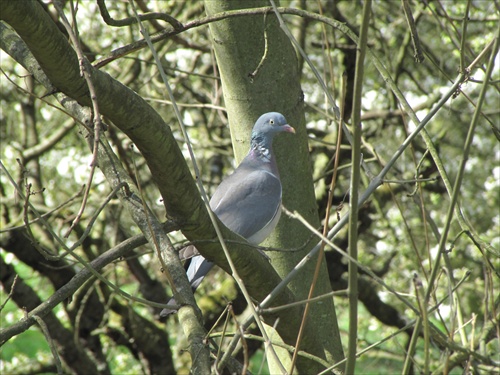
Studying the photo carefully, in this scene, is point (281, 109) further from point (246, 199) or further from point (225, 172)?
point (225, 172)

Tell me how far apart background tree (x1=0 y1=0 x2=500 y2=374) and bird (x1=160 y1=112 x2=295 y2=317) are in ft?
0.28

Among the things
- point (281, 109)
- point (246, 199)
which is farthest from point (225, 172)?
point (281, 109)

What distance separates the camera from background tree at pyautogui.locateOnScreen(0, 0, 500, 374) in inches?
59.5

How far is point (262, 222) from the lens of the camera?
2.94m

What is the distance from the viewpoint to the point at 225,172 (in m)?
6.03

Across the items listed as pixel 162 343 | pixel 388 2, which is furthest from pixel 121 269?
pixel 388 2

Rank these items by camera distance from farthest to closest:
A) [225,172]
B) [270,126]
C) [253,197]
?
[225,172] < [253,197] < [270,126]

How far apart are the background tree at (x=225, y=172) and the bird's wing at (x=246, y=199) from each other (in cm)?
16

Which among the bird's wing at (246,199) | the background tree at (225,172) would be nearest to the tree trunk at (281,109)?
the background tree at (225,172)

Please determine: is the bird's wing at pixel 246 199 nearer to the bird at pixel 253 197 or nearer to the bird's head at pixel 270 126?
the bird at pixel 253 197

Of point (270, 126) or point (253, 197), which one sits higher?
point (270, 126)

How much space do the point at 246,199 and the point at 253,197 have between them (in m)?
0.05

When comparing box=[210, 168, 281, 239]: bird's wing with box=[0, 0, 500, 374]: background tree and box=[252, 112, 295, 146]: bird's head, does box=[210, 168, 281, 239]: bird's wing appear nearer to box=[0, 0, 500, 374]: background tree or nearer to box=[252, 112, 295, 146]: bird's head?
box=[0, 0, 500, 374]: background tree

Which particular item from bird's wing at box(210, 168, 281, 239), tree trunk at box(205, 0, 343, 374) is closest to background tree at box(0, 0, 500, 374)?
tree trunk at box(205, 0, 343, 374)
